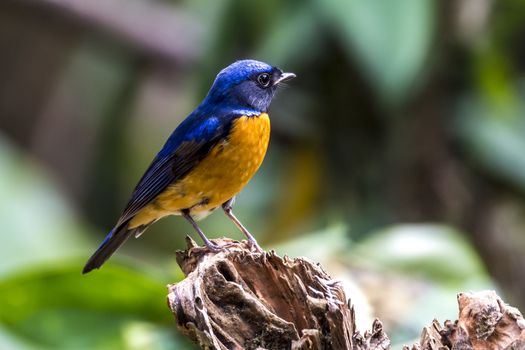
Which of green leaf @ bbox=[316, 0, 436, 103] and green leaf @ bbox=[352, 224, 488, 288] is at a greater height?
green leaf @ bbox=[316, 0, 436, 103]

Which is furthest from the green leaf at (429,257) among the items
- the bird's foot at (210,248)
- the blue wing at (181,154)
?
the bird's foot at (210,248)

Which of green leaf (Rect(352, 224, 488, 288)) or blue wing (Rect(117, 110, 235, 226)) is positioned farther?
green leaf (Rect(352, 224, 488, 288))

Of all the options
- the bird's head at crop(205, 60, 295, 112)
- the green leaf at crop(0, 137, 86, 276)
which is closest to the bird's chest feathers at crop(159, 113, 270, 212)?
the bird's head at crop(205, 60, 295, 112)

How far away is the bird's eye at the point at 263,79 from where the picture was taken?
4.45m

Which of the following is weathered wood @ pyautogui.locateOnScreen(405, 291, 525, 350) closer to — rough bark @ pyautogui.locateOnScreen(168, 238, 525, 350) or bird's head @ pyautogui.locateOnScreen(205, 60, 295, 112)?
rough bark @ pyautogui.locateOnScreen(168, 238, 525, 350)

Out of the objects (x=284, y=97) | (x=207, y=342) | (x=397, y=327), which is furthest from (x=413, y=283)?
(x=284, y=97)

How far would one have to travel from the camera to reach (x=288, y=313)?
3.17 meters

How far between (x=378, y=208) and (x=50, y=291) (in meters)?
2.92

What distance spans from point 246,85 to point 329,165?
108 inches

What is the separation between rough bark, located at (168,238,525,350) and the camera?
116 inches

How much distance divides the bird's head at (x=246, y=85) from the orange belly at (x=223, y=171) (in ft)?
0.33

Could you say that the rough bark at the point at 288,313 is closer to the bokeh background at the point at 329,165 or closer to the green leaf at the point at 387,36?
the bokeh background at the point at 329,165

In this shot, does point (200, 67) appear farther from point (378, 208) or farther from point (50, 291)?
point (50, 291)

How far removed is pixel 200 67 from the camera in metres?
7.23
